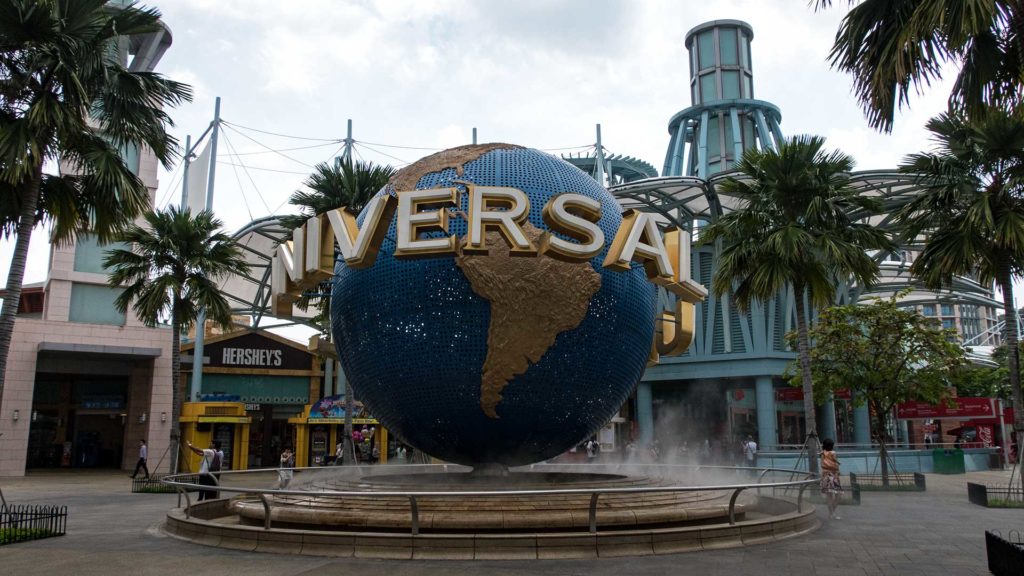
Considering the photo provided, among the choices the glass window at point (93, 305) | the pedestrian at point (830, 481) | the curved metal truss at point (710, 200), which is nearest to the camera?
the pedestrian at point (830, 481)

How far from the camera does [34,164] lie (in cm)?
1114

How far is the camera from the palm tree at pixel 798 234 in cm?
1784

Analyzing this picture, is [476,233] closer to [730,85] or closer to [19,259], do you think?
[19,259]

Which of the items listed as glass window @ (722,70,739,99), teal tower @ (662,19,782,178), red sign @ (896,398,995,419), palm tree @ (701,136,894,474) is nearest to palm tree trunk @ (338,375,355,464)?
palm tree @ (701,136,894,474)

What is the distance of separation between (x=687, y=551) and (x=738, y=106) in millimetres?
47242

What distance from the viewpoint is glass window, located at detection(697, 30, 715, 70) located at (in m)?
52.9

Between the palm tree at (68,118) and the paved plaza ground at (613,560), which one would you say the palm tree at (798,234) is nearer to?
the paved plaza ground at (613,560)

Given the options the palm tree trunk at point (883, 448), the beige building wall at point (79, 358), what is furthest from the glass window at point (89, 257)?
the palm tree trunk at point (883, 448)

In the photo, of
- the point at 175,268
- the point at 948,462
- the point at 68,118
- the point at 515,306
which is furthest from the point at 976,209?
the point at 175,268

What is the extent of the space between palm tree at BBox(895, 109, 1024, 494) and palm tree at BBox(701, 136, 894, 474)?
1482 millimetres

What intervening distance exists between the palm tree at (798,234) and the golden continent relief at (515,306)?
9.52m

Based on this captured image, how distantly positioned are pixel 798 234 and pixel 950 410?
83.2 ft

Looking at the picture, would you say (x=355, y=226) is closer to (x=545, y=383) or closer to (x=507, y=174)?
(x=507, y=174)

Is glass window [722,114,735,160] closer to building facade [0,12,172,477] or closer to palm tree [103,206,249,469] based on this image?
building facade [0,12,172,477]
